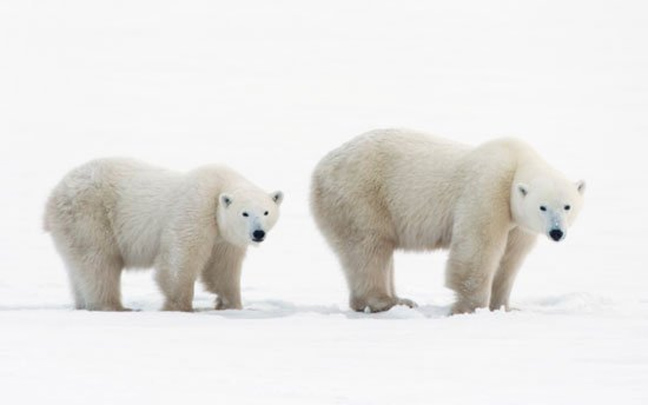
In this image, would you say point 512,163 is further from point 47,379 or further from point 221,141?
point 221,141

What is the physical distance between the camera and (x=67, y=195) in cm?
954

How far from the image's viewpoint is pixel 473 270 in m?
8.88

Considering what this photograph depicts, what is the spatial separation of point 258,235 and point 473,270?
1406 millimetres

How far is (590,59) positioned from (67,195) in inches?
1082

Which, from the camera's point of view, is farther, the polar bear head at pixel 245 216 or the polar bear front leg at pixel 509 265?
the polar bear front leg at pixel 509 265

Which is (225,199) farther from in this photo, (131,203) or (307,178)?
(307,178)

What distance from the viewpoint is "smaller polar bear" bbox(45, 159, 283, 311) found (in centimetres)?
912

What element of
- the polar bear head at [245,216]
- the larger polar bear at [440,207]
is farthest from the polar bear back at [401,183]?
the polar bear head at [245,216]

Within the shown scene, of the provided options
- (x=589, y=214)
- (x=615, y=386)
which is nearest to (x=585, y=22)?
(x=589, y=214)

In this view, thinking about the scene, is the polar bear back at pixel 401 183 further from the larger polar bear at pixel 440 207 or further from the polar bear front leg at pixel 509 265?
the polar bear front leg at pixel 509 265

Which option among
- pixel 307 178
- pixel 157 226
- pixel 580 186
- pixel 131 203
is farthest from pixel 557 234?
pixel 307 178

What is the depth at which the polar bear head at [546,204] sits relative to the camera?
28.4 ft

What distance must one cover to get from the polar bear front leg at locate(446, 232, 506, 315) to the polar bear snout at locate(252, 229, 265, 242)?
1.22 metres

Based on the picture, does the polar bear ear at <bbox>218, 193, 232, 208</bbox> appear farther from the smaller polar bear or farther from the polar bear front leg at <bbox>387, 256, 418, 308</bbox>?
the polar bear front leg at <bbox>387, 256, 418, 308</bbox>
